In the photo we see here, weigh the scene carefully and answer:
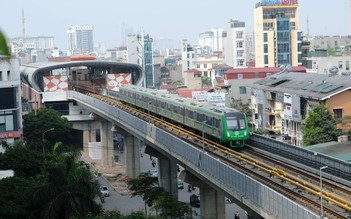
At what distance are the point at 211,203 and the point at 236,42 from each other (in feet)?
428

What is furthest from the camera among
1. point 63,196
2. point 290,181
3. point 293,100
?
point 293,100

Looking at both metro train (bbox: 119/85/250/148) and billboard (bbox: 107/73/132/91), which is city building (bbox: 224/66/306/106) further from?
metro train (bbox: 119/85/250/148)

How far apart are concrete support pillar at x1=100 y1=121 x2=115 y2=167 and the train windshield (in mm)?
42246

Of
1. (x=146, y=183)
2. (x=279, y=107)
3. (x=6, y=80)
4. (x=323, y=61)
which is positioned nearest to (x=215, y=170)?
(x=146, y=183)

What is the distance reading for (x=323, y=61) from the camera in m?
86.9

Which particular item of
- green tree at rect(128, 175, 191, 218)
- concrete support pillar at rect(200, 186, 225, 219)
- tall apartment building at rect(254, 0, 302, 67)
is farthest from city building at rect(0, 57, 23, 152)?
tall apartment building at rect(254, 0, 302, 67)

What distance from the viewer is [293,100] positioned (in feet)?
199

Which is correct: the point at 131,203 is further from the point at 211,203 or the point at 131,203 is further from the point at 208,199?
the point at 208,199

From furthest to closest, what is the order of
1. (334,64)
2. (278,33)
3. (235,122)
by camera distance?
1. (278,33)
2. (334,64)
3. (235,122)

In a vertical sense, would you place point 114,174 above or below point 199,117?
below

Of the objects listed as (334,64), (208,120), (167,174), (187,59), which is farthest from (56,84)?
(187,59)

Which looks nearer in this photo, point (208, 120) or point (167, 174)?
point (208, 120)


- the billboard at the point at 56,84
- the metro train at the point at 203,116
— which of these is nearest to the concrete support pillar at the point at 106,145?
the billboard at the point at 56,84

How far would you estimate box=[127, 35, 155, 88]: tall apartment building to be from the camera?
144 m
